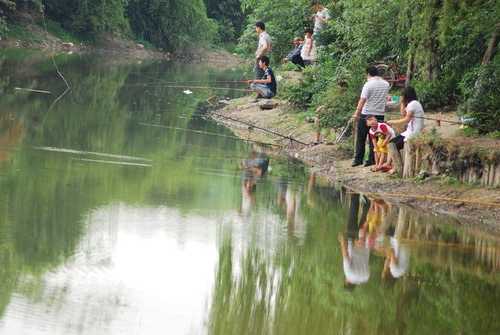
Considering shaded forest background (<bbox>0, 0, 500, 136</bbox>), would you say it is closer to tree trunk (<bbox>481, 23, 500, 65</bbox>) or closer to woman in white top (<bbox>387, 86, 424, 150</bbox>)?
tree trunk (<bbox>481, 23, 500, 65</bbox>)

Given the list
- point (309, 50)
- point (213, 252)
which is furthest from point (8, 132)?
point (309, 50)

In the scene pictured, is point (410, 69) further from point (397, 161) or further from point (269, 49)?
point (269, 49)

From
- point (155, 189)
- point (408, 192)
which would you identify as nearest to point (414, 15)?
point (408, 192)

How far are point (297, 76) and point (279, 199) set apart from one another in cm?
1447

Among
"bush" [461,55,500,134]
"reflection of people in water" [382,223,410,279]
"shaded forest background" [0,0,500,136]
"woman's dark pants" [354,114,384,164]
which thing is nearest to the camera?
"reflection of people in water" [382,223,410,279]

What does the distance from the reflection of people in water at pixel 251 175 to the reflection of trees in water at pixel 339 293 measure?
5.47ft

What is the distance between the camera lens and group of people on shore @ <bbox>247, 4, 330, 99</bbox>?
28.2 meters

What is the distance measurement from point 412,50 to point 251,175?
169 inches

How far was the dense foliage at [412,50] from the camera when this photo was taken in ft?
59.3

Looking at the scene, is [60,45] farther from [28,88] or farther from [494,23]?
[494,23]

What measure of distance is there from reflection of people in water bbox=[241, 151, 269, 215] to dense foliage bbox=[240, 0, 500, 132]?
1906mm

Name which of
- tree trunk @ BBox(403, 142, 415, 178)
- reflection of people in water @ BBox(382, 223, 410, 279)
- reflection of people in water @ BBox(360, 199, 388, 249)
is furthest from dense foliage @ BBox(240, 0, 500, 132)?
reflection of people in water @ BBox(382, 223, 410, 279)

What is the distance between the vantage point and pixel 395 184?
54.7 ft

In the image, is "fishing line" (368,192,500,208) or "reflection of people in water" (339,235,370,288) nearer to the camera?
"reflection of people in water" (339,235,370,288)
